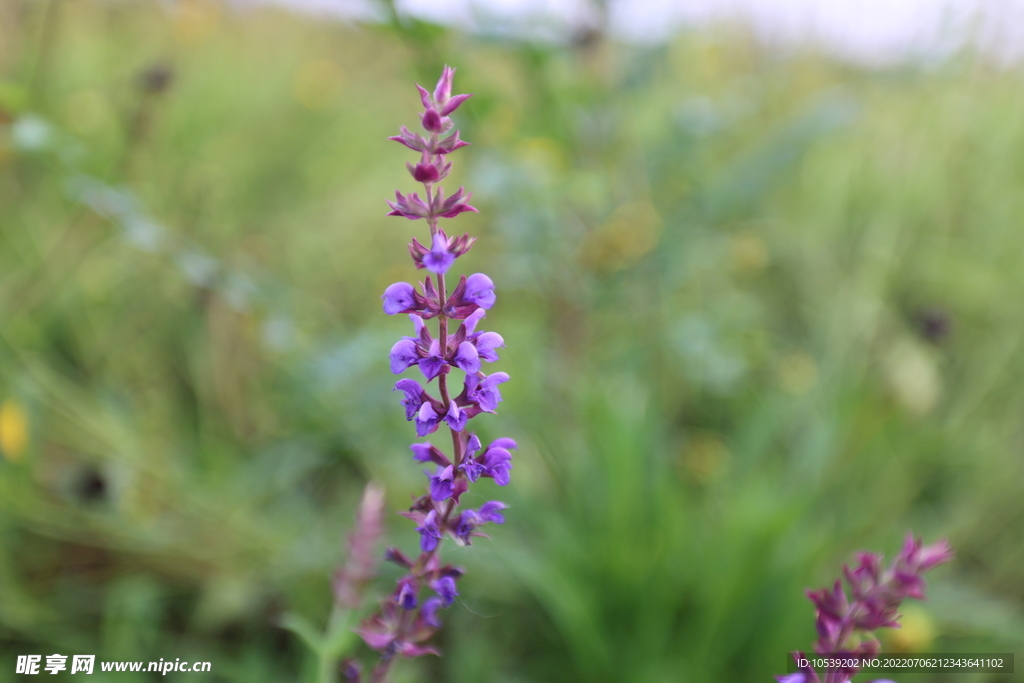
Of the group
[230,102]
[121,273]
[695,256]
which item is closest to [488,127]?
[695,256]

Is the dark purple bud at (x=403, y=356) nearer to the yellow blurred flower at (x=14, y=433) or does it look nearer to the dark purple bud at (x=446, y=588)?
the dark purple bud at (x=446, y=588)

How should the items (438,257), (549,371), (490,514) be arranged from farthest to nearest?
(549,371) < (490,514) < (438,257)

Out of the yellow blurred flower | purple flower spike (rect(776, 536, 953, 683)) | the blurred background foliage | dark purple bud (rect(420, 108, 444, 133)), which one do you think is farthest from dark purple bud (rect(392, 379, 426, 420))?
the yellow blurred flower

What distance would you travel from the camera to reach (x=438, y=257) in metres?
0.58

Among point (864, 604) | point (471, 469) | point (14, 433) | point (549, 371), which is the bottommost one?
point (864, 604)

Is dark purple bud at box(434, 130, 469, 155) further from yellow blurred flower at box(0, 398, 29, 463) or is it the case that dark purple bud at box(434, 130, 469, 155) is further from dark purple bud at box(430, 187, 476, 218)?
yellow blurred flower at box(0, 398, 29, 463)

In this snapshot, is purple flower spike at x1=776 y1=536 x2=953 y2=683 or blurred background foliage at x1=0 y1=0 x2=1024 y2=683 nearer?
purple flower spike at x1=776 y1=536 x2=953 y2=683

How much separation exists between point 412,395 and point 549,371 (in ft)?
4.79

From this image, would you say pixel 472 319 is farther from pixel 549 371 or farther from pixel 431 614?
pixel 549 371

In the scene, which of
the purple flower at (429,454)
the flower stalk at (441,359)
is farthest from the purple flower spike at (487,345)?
the purple flower at (429,454)

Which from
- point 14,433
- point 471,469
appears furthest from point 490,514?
point 14,433

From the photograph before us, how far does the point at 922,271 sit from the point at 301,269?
250 cm

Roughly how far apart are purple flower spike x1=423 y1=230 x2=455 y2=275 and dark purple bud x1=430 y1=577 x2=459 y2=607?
0.97 feet

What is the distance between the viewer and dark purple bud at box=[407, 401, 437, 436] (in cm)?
61
